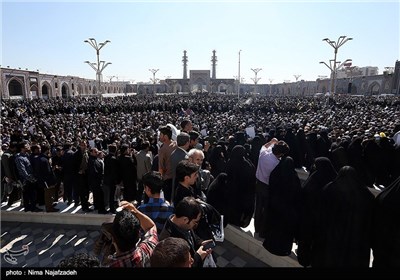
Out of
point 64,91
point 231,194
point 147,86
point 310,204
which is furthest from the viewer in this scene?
point 147,86

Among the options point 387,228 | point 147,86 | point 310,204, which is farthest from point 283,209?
point 147,86

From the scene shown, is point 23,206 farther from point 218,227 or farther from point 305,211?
point 305,211

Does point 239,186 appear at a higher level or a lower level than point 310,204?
lower

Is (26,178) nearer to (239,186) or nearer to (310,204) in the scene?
(239,186)

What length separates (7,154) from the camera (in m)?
5.28

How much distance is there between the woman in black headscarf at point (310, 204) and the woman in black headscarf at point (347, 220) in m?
0.14

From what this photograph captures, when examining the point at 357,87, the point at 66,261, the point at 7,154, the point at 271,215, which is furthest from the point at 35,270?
the point at 357,87

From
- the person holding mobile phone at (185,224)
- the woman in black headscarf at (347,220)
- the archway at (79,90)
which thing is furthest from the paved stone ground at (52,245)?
the archway at (79,90)

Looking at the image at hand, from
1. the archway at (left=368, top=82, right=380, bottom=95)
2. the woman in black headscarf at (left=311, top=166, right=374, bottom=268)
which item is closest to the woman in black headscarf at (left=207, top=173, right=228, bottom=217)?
the woman in black headscarf at (left=311, top=166, right=374, bottom=268)

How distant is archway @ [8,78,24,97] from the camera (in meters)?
34.1

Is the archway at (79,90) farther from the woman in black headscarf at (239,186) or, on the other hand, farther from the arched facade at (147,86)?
the woman in black headscarf at (239,186)

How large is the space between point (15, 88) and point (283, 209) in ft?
138

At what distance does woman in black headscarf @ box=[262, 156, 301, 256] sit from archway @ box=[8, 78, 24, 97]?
1605 inches

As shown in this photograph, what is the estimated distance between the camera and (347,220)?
258 centimetres
